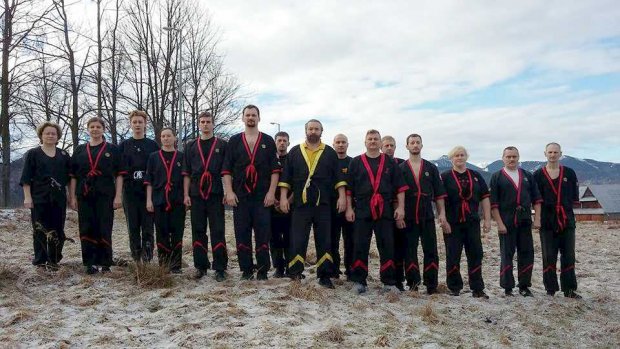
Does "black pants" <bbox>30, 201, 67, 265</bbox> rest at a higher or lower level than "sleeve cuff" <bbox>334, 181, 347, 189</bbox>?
lower

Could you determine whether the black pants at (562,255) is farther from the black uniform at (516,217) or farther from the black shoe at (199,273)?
the black shoe at (199,273)

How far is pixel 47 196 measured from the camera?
6.46 m

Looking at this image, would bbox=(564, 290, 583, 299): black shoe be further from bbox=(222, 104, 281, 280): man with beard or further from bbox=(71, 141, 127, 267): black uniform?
bbox=(71, 141, 127, 267): black uniform

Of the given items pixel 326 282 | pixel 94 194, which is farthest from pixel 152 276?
pixel 326 282

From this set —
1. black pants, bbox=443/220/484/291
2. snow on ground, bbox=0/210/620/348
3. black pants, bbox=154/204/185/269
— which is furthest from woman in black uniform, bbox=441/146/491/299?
black pants, bbox=154/204/185/269

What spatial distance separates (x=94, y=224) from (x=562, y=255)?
6355mm

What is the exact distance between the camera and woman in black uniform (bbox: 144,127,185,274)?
6.64 m

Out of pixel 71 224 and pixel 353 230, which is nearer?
pixel 353 230

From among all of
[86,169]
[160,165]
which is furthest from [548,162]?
[86,169]

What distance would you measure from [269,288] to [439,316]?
195 cm

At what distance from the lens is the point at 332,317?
514 cm

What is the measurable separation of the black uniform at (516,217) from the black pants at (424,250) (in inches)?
38.5

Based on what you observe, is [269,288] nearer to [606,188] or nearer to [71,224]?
[71,224]

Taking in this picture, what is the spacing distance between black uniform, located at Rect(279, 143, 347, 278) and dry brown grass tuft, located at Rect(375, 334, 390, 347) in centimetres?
177
